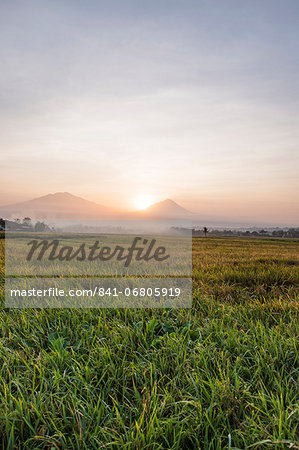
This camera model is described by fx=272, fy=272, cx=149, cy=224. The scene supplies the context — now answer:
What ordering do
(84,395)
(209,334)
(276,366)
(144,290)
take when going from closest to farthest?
1. (84,395)
2. (276,366)
3. (209,334)
4. (144,290)

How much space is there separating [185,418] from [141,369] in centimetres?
68

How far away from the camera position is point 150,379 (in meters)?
2.16

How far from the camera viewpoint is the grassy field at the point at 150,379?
1642 mm

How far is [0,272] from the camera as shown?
568cm

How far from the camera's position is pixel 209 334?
2.76m

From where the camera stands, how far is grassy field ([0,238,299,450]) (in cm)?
164

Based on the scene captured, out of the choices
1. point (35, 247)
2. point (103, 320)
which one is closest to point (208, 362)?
A: point (103, 320)

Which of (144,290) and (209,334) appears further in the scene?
(144,290)

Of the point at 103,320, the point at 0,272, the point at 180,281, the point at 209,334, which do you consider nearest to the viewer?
the point at 209,334

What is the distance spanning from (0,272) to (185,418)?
521 centimetres


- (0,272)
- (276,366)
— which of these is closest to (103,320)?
(276,366)

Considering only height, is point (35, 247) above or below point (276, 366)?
above

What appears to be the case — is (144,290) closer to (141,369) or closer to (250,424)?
(141,369)

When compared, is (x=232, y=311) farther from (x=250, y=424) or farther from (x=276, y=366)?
(x=250, y=424)
